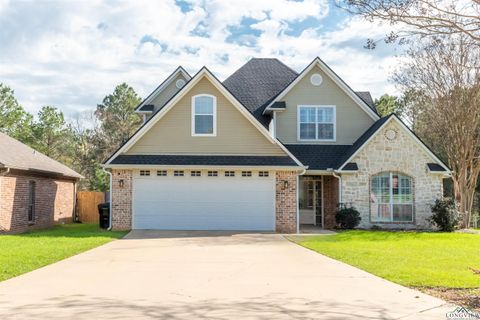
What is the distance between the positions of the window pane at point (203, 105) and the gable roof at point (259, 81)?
4.96 m

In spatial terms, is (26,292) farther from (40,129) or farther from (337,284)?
(40,129)

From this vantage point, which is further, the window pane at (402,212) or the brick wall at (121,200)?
the window pane at (402,212)

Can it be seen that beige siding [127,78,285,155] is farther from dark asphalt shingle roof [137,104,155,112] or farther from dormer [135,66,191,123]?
dormer [135,66,191,123]

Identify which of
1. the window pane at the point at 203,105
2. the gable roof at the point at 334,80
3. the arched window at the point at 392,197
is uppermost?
the gable roof at the point at 334,80

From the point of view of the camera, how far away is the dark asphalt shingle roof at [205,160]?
19.1 metres

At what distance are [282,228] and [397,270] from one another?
372 inches

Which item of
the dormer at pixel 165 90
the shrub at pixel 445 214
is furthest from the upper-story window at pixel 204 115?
the shrub at pixel 445 214

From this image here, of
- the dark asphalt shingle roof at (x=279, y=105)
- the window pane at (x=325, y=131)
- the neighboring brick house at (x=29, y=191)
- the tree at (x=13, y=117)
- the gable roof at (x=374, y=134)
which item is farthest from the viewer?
the tree at (x=13, y=117)

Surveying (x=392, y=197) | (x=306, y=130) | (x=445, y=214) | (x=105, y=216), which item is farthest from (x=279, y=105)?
(x=105, y=216)

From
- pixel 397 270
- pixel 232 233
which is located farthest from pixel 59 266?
pixel 232 233

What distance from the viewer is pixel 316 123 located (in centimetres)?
2339

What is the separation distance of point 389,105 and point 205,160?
28.3 metres

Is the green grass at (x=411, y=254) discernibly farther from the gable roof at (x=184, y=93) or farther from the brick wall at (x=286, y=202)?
the gable roof at (x=184, y=93)

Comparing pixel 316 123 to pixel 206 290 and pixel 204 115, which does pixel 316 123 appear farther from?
pixel 206 290
